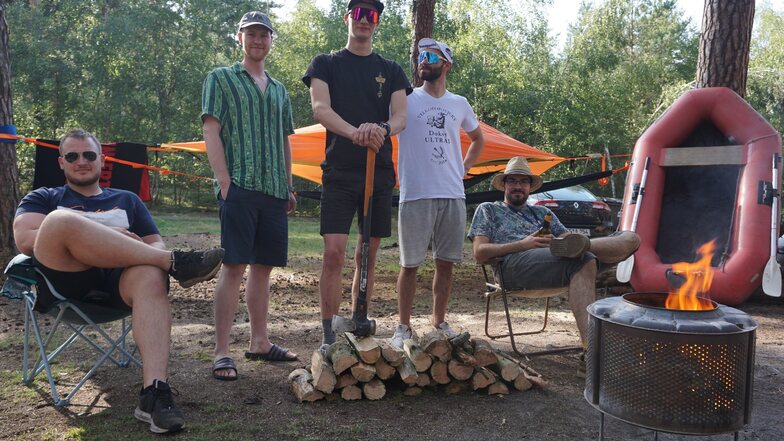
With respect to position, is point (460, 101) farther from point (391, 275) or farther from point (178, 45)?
point (178, 45)

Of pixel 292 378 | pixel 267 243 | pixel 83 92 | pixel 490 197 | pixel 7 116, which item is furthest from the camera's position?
pixel 83 92

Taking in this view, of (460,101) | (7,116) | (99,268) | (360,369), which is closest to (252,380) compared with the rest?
(360,369)

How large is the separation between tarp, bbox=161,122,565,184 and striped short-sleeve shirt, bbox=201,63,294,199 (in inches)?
95.9

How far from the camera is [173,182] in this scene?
64.3 ft

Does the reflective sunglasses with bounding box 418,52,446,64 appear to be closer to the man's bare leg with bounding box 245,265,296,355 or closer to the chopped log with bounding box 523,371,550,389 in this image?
the man's bare leg with bounding box 245,265,296,355

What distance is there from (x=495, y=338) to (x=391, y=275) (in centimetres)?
281

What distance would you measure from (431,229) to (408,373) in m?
0.86

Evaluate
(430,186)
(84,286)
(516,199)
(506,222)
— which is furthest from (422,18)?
(84,286)

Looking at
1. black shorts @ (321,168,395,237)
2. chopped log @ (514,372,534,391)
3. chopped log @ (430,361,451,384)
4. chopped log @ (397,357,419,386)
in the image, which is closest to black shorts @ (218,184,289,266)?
black shorts @ (321,168,395,237)

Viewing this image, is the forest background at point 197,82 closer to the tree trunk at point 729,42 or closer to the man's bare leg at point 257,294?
the tree trunk at point 729,42

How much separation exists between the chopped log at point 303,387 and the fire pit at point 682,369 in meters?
1.19

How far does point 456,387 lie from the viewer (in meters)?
2.78

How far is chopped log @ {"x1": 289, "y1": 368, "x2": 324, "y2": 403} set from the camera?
2.58 metres

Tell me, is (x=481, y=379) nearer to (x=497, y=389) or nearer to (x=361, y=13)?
(x=497, y=389)
